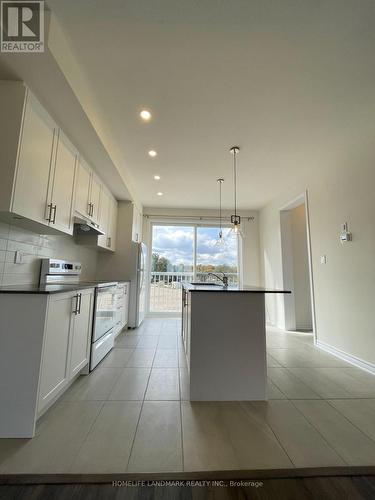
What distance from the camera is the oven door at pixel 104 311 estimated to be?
2545mm

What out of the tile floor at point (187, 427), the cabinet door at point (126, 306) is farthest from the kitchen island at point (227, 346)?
the cabinet door at point (126, 306)

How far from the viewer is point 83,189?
112 inches

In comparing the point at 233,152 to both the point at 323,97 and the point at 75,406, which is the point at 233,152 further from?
the point at 75,406

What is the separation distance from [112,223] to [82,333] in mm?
2481

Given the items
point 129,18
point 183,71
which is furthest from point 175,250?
point 129,18

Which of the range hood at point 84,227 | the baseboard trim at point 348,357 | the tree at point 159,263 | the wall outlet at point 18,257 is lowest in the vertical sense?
the baseboard trim at point 348,357

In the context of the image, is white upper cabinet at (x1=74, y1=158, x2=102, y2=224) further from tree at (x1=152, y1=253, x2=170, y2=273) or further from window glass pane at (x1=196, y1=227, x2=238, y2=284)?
window glass pane at (x1=196, y1=227, x2=238, y2=284)

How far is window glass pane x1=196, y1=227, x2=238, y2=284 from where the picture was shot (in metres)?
5.79

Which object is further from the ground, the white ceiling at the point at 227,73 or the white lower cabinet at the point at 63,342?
the white ceiling at the point at 227,73

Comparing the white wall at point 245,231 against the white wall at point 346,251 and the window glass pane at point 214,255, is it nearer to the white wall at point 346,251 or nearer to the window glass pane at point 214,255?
the window glass pane at point 214,255

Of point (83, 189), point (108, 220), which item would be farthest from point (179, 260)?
point (83, 189)

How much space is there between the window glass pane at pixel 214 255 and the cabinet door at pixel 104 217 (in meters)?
2.56

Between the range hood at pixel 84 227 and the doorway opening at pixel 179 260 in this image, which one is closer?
the range hood at pixel 84 227

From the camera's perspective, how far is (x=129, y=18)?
149 centimetres
